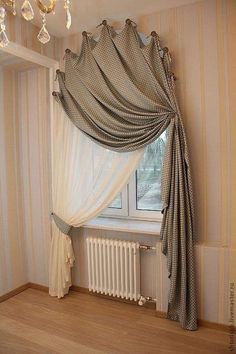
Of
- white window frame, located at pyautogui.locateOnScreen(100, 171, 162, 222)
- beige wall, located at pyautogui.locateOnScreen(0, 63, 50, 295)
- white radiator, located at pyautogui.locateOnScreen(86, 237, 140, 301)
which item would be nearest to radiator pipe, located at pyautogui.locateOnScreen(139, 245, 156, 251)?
white radiator, located at pyautogui.locateOnScreen(86, 237, 140, 301)

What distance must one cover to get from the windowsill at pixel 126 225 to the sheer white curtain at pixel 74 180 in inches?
5.6

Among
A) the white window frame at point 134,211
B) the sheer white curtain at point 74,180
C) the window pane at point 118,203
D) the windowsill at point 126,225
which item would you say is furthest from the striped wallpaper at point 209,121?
the window pane at point 118,203

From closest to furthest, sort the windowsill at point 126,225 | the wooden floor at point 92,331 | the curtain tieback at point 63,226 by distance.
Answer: the wooden floor at point 92,331 < the windowsill at point 126,225 < the curtain tieback at point 63,226

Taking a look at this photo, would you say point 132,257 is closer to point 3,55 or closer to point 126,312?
point 126,312

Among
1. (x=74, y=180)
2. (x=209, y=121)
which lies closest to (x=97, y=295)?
(x=74, y=180)

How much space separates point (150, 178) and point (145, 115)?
0.66 meters

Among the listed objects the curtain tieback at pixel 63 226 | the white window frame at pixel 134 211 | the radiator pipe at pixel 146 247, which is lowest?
the radiator pipe at pixel 146 247

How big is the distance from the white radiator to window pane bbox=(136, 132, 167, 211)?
0.42 m

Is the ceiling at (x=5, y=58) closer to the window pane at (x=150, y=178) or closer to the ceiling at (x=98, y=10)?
the ceiling at (x=98, y=10)

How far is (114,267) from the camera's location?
266cm

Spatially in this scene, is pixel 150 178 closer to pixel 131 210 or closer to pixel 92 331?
pixel 131 210

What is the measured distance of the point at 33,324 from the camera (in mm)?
2447

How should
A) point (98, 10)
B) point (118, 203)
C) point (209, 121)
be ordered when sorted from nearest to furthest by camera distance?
point (209, 121)
point (98, 10)
point (118, 203)

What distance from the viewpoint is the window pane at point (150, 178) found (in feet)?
8.75
